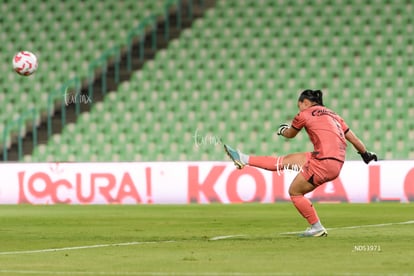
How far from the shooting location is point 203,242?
12195 mm

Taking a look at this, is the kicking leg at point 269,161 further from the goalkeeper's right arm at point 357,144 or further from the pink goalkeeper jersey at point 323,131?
the goalkeeper's right arm at point 357,144

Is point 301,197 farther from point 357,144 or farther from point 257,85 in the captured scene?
point 257,85

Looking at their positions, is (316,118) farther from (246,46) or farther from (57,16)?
(57,16)

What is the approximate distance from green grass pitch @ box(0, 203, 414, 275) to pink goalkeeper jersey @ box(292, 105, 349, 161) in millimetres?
1000

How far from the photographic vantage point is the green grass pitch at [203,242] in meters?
9.30

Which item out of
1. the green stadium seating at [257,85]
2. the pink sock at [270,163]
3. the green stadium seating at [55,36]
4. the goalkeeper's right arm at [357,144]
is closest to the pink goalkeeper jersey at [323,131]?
the goalkeeper's right arm at [357,144]

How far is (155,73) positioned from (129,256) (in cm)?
1686

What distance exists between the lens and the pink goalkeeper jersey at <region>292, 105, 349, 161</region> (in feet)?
40.6

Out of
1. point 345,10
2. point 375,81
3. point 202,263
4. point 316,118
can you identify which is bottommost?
point 202,263

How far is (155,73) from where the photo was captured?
2711cm

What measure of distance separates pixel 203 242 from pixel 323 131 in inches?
73.9

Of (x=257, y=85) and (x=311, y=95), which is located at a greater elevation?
(x=257, y=85)

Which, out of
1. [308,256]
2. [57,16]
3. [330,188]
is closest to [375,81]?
[330,188]

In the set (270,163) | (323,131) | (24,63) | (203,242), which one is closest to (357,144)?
(323,131)
